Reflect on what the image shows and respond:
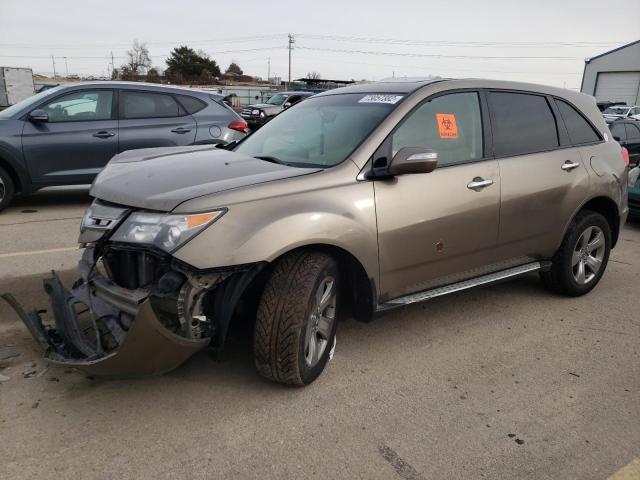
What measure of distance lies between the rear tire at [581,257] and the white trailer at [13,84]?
35328mm

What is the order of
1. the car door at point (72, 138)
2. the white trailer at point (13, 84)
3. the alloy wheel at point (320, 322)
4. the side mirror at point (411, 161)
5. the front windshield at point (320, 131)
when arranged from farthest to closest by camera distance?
the white trailer at point (13, 84) < the car door at point (72, 138) < the front windshield at point (320, 131) < the side mirror at point (411, 161) < the alloy wheel at point (320, 322)

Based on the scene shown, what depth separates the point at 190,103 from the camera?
804cm

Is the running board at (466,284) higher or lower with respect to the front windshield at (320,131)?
lower

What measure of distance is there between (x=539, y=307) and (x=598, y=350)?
0.79 metres

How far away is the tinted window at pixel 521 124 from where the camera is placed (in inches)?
154

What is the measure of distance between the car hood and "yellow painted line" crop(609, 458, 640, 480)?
7.03 ft

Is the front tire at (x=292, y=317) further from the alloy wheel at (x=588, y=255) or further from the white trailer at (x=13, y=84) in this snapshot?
the white trailer at (x=13, y=84)

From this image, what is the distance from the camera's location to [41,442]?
251cm

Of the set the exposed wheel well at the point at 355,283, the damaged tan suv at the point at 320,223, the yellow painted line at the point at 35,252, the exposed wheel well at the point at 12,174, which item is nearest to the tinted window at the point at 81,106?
the exposed wheel well at the point at 12,174

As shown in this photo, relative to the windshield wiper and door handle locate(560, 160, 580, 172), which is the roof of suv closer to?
the windshield wiper

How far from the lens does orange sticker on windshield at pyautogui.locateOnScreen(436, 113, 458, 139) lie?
362 centimetres

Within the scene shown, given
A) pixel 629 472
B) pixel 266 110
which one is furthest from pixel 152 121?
pixel 266 110

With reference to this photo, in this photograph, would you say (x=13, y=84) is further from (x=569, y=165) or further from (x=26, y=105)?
(x=569, y=165)

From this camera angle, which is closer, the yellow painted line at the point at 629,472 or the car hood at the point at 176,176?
the yellow painted line at the point at 629,472
